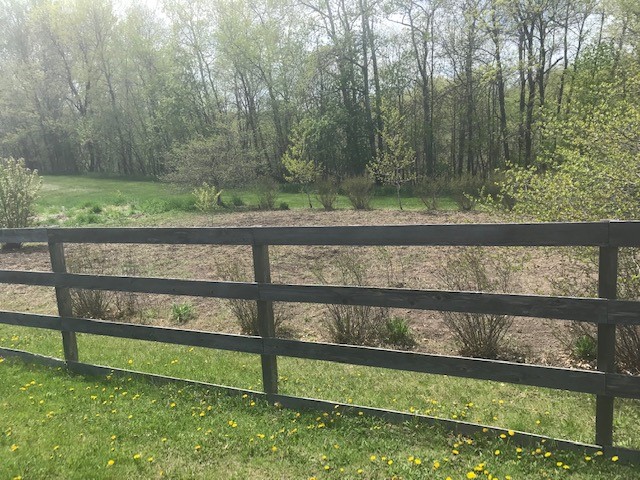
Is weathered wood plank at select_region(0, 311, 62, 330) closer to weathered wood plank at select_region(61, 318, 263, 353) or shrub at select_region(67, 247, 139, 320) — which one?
weathered wood plank at select_region(61, 318, 263, 353)

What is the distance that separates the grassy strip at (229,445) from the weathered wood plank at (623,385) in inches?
16.0

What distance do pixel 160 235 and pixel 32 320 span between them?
76.4 inches

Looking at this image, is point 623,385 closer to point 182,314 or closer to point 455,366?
point 455,366

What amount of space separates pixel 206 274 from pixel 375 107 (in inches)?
1225

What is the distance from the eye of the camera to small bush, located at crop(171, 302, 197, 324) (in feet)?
22.5

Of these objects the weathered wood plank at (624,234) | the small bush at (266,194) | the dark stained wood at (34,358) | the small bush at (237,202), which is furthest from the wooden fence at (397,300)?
the small bush at (237,202)

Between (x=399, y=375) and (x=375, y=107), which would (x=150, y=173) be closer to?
(x=375, y=107)

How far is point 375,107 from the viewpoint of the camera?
3744cm

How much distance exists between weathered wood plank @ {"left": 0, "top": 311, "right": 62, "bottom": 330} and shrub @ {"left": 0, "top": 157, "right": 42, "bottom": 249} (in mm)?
8954

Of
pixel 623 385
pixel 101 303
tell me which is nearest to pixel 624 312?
pixel 623 385

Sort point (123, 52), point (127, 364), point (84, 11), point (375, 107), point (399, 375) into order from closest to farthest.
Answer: point (399, 375) → point (127, 364) → point (375, 107) → point (84, 11) → point (123, 52)

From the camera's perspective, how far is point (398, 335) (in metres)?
5.49

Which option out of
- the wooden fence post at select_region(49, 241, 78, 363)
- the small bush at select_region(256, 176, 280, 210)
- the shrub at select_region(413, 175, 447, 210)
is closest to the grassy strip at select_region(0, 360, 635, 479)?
the wooden fence post at select_region(49, 241, 78, 363)

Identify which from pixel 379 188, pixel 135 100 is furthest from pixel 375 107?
pixel 135 100
